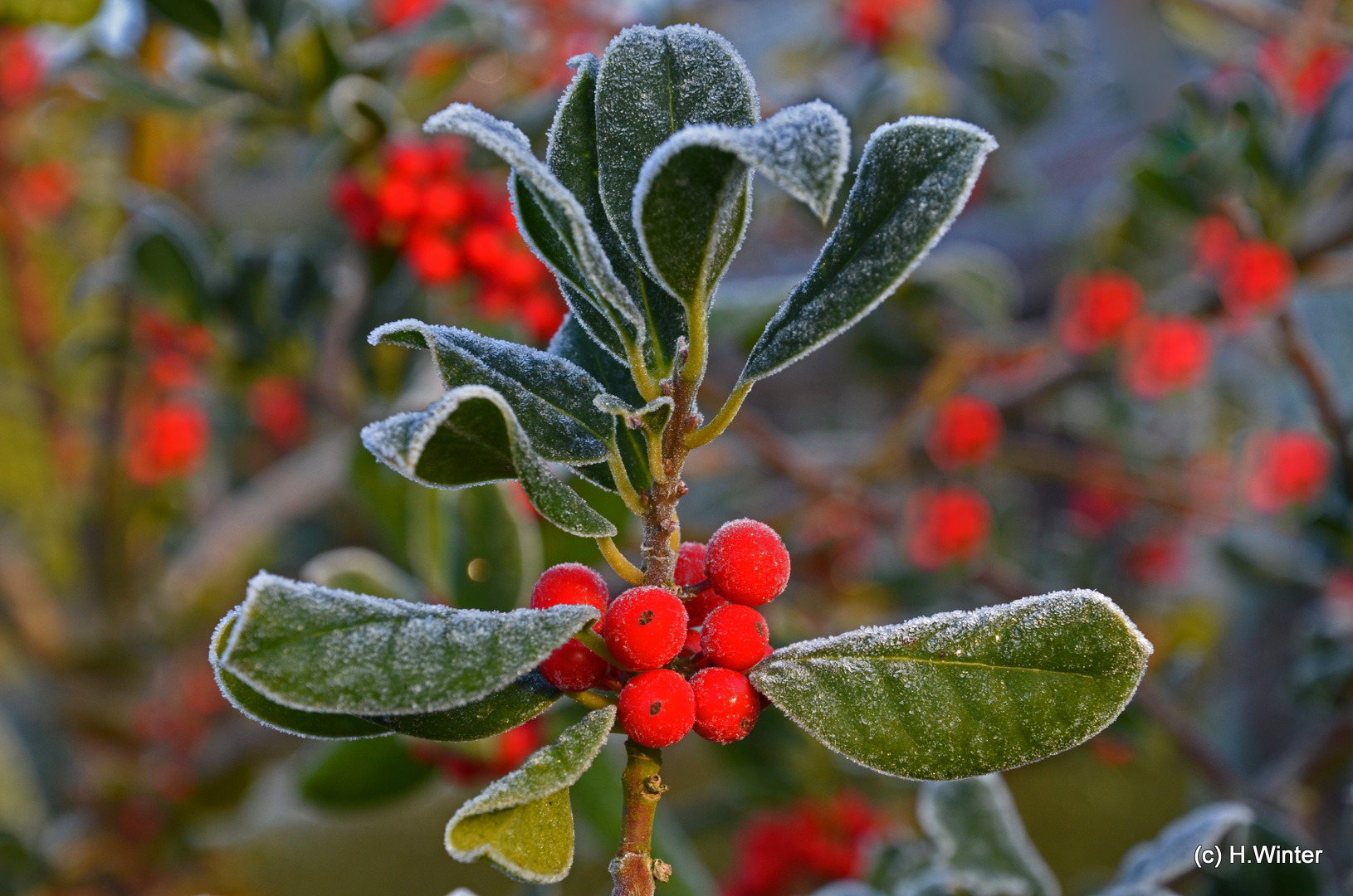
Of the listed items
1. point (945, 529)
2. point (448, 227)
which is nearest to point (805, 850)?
point (945, 529)

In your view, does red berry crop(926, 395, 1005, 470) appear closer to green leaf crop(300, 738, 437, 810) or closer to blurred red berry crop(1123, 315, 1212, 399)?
blurred red berry crop(1123, 315, 1212, 399)

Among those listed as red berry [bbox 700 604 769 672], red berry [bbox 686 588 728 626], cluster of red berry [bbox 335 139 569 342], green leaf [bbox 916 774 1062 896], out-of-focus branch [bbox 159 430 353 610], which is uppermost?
red berry [bbox 700 604 769 672]

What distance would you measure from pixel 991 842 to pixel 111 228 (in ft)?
9.09

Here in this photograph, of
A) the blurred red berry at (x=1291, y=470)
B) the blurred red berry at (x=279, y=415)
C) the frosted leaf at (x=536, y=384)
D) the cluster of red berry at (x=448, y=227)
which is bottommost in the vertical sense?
the blurred red berry at (x=279, y=415)

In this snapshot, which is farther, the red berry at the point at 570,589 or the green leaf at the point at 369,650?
the red berry at the point at 570,589

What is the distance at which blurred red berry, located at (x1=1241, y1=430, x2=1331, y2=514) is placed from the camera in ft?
6.48

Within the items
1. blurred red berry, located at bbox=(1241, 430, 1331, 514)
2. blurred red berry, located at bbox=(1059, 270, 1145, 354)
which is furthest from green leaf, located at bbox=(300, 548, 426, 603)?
blurred red berry, located at bbox=(1241, 430, 1331, 514)

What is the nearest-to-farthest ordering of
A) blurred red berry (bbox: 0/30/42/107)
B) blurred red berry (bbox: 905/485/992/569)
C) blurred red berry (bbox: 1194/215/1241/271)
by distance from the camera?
blurred red berry (bbox: 1194/215/1241/271), blurred red berry (bbox: 0/30/42/107), blurred red berry (bbox: 905/485/992/569)

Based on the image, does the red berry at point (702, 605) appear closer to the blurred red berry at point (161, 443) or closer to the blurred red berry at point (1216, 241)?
the blurred red berry at point (1216, 241)

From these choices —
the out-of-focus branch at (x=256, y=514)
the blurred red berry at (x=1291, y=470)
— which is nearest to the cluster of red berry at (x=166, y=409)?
the out-of-focus branch at (x=256, y=514)

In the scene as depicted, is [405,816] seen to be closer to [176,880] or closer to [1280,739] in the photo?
[176,880]

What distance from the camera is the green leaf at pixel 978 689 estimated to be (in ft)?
1.40

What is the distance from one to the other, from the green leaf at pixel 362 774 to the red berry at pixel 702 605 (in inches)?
27.3

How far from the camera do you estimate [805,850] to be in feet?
5.14
